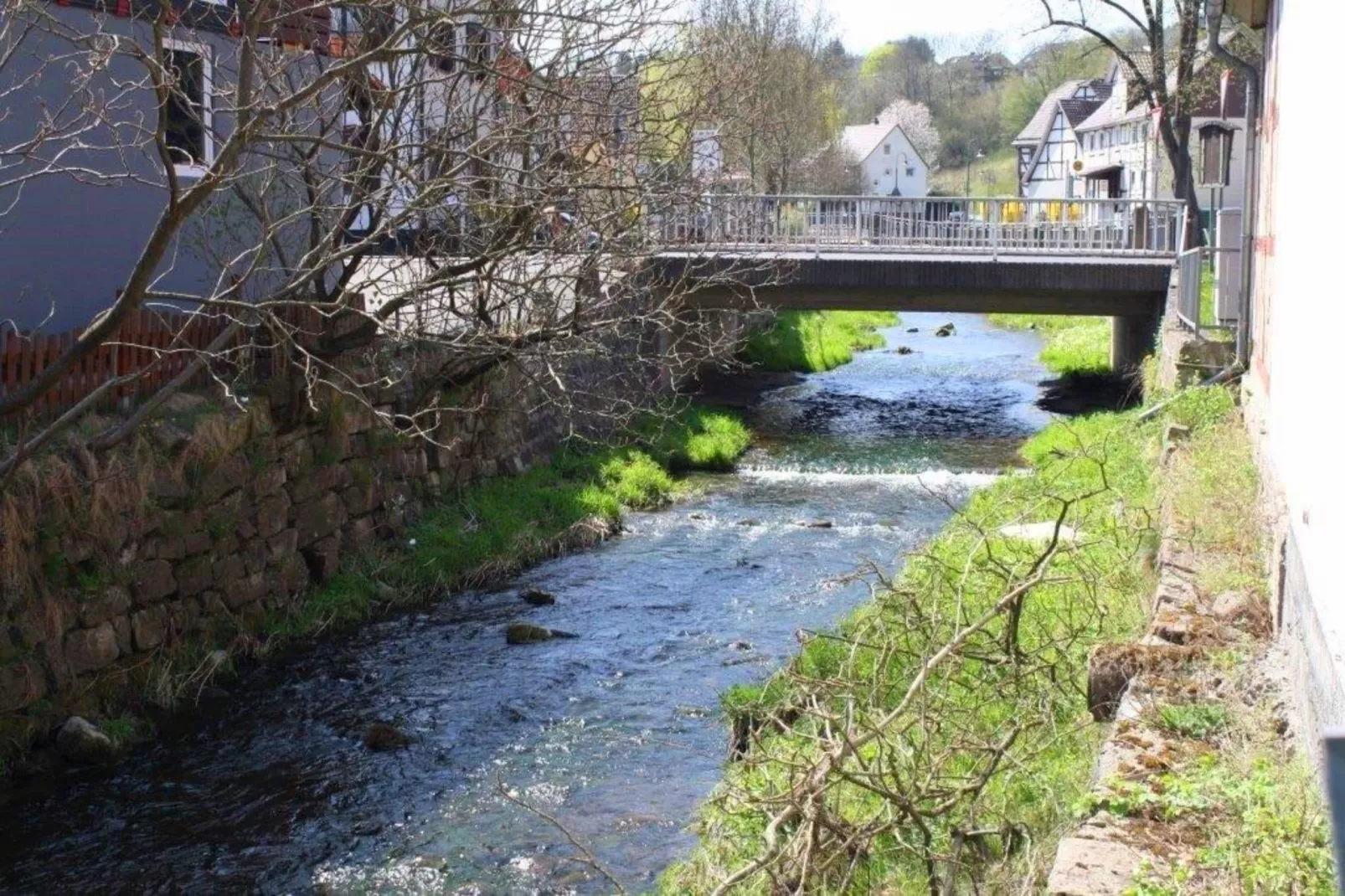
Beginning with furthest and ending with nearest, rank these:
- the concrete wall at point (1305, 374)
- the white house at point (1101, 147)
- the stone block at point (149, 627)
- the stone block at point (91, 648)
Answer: the white house at point (1101, 147), the stone block at point (149, 627), the stone block at point (91, 648), the concrete wall at point (1305, 374)

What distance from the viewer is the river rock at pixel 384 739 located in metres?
9.86

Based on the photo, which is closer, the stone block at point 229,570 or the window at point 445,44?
the stone block at point 229,570

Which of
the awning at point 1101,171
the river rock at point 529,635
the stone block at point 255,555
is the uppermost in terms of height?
the awning at point 1101,171

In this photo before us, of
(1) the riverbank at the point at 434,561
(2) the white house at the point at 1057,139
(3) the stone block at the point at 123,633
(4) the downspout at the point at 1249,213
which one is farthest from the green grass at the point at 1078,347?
(2) the white house at the point at 1057,139

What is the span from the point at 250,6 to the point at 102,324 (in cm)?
214

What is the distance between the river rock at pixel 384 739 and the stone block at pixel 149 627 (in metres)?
2.11

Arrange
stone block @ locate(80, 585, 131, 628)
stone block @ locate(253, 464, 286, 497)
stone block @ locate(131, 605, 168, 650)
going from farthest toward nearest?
1. stone block @ locate(253, 464, 286, 497)
2. stone block @ locate(131, 605, 168, 650)
3. stone block @ locate(80, 585, 131, 628)

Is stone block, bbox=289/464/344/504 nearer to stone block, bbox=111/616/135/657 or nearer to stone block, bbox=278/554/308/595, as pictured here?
stone block, bbox=278/554/308/595

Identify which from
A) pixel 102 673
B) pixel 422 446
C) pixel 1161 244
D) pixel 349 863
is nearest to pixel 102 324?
pixel 102 673

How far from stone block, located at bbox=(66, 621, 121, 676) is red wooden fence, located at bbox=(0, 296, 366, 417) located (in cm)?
163

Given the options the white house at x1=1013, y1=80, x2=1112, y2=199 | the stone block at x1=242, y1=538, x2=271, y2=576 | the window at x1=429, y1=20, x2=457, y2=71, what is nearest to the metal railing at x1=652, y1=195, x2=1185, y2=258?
the window at x1=429, y1=20, x2=457, y2=71

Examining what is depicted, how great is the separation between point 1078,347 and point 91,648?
86.9ft

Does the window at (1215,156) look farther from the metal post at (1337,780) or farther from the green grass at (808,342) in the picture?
the metal post at (1337,780)

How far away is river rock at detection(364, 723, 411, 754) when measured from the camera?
986 centimetres
